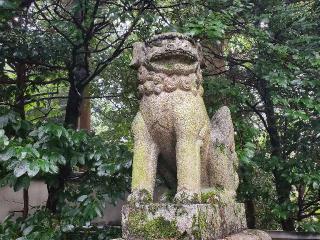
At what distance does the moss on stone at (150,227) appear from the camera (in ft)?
7.11

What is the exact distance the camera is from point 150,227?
7.25 ft

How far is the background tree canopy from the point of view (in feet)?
10.8

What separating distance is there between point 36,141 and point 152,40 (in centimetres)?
140

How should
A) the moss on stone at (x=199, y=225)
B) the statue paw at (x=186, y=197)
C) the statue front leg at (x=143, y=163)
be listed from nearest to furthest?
the moss on stone at (x=199, y=225)
the statue paw at (x=186, y=197)
the statue front leg at (x=143, y=163)

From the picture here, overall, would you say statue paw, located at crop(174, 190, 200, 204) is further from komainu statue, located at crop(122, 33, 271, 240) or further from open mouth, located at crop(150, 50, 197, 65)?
open mouth, located at crop(150, 50, 197, 65)

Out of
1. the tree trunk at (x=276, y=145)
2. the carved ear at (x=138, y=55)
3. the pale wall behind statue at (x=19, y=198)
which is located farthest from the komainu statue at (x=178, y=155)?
the pale wall behind statue at (x=19, y=198)

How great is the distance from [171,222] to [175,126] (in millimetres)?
603

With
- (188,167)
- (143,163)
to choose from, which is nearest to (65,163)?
(143,163)

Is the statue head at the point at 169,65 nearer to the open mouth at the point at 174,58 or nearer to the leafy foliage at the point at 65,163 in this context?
the open mouth at the point at 174,58

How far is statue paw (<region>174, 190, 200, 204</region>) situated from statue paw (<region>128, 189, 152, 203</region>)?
6.9 inches

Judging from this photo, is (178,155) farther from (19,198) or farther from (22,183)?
(19,198)

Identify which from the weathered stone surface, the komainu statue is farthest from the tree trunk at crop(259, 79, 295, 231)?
the komainu statue

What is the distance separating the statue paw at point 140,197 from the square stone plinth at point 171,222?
43 millimetres

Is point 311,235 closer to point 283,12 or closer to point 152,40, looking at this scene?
point 283,12
